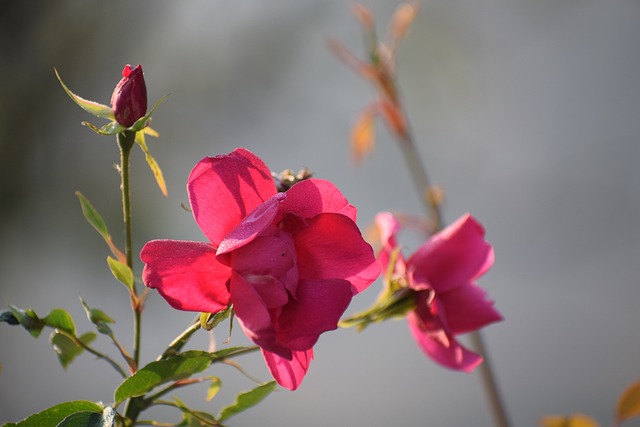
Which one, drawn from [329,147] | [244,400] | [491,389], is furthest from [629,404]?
[329,147]

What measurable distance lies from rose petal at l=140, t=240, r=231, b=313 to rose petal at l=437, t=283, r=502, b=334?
0.15m

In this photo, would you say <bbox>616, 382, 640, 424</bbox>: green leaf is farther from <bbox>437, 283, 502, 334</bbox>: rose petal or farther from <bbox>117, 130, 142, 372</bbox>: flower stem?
<bbox>117, 130, 142, 372</bbox>: flower stem

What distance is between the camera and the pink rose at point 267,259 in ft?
0.78

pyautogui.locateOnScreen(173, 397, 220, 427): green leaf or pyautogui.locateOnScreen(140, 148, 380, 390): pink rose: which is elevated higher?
pyautogui.locateOnScreen(140, 148, 380, 390): pink rose

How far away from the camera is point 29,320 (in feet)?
0.89

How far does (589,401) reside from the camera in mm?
1589

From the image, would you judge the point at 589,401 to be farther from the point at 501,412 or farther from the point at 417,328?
the point at 417,328

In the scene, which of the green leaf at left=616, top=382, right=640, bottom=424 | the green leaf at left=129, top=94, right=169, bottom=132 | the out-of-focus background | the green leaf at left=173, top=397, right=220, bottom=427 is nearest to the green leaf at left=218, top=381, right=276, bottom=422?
the green leaf at left=173, top=397, right=220, bottom=427

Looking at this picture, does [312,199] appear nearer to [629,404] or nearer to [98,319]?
[98,319]

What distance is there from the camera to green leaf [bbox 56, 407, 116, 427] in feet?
0.80

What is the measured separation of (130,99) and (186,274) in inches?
2.8

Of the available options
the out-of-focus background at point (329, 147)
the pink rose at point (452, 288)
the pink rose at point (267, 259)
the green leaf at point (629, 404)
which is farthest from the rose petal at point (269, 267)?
the out-of-focus background at point (329, 147)

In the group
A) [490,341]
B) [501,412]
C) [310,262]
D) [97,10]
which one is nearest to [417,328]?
[310,262]

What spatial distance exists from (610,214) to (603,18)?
1.66 ft
